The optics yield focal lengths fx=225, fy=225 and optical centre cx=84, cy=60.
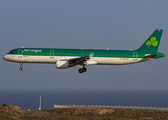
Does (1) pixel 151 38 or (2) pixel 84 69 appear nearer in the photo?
(2) pixel 84 69

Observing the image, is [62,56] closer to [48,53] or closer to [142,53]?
[48,53]

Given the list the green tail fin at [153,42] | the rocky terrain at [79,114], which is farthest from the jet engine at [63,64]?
the green tail fin at [153,42]

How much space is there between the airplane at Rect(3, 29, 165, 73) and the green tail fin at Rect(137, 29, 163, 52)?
306 cm

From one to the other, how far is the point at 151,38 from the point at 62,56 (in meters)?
24.6

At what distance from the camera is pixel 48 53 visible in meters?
51.9

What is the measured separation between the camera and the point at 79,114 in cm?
5481

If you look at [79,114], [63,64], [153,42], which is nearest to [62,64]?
[63,64]

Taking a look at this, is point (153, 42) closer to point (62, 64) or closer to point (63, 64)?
point (63, 64)

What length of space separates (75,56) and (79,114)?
1438 centimetres

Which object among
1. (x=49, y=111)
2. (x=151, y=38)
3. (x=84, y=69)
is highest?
(x=151, y=38)

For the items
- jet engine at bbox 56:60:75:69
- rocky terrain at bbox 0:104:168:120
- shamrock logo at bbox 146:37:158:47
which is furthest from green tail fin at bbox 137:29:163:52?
Answer: jet engine at bbox 56:60:75:69

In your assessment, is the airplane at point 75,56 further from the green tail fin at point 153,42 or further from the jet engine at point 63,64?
the green tail fin at point 153,42

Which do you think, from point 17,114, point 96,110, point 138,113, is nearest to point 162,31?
point 138,113

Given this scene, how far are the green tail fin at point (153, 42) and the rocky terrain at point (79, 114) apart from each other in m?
15.9
